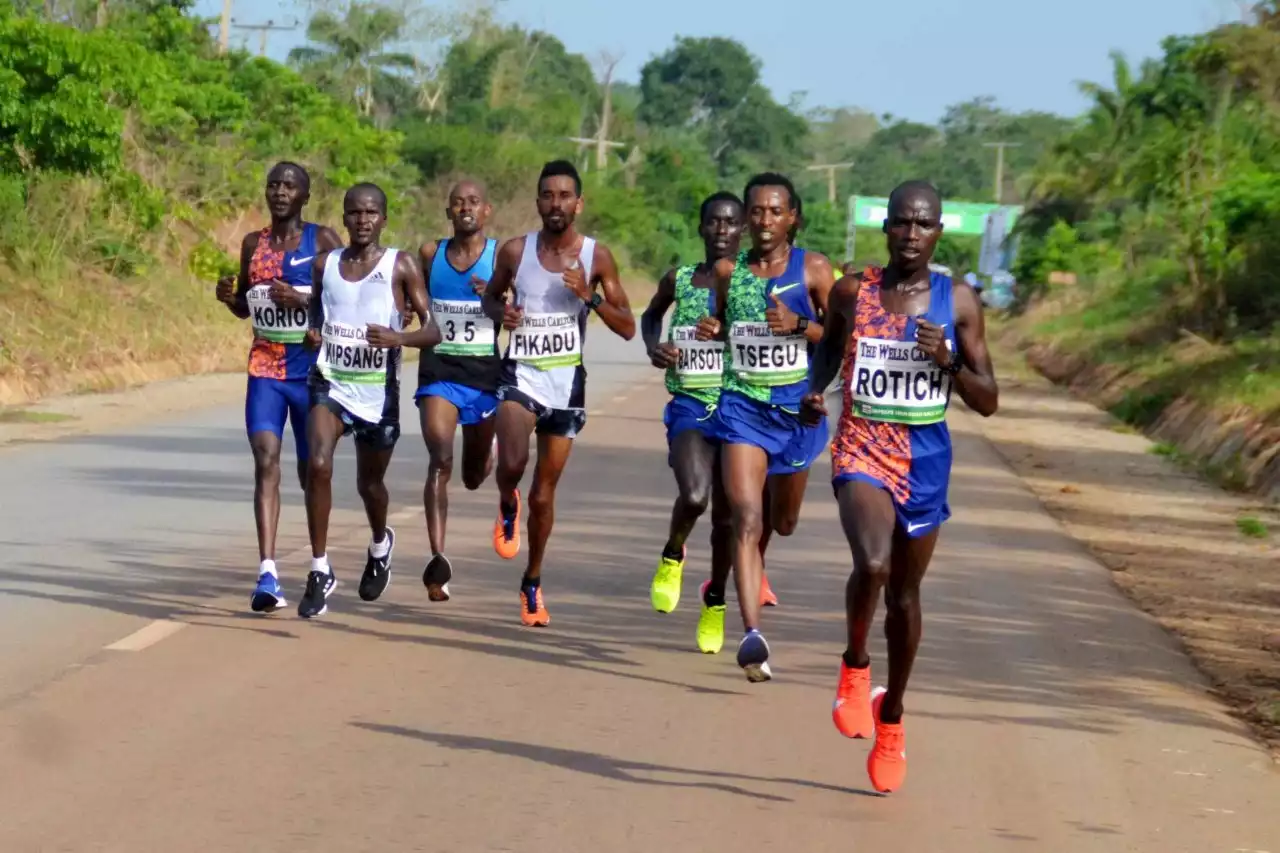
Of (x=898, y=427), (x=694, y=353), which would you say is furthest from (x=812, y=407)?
(x=694, y=353)

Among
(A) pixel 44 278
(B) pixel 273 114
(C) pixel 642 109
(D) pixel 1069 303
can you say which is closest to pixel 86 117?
(A) pixel 44 278

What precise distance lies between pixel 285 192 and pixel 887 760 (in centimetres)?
455

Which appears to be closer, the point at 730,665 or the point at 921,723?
the point at 921,723

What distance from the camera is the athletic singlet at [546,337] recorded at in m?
9.64

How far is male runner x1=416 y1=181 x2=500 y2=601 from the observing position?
34.4ft

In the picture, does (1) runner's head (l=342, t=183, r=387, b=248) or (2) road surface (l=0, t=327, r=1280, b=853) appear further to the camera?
(1) runner's head (l=342, t=183, r=387, b=248)

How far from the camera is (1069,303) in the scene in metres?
50.2

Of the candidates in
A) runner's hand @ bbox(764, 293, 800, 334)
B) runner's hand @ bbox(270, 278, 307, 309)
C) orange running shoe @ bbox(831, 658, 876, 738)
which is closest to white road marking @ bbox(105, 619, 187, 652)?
runner's hand @ bbox(270, 278, 307, 309)

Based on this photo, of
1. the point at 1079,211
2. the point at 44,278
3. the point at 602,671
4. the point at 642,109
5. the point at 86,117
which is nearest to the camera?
the point at 602,671

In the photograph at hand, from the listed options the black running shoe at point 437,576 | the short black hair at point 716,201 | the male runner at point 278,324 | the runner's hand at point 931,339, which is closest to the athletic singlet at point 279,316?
the male runner at point 278,324

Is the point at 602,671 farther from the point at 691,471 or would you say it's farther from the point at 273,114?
the point at 273,114

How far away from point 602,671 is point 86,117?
17.5m

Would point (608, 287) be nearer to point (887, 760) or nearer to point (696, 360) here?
point (696, 360)

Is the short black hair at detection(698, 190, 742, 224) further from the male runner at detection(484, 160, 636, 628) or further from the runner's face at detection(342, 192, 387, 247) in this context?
the runner's face at detection(342, 192, 387, 247)
